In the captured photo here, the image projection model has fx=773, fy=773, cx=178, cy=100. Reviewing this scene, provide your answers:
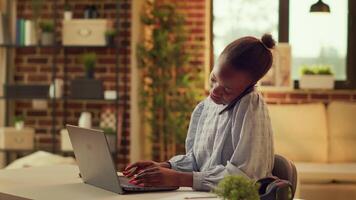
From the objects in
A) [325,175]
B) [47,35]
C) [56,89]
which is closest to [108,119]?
[56,89]

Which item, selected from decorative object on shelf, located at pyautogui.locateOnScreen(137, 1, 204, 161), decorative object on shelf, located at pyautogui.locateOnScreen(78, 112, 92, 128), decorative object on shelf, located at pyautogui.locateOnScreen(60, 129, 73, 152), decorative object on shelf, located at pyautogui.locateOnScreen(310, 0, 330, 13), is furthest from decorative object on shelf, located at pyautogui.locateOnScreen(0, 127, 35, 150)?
decorative object on shelf, located at pyautogui.locateOnScreen(310, 0, 330, 13)

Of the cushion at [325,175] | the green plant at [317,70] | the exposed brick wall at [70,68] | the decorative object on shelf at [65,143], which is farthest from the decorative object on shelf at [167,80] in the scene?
the cushion at [325,175]

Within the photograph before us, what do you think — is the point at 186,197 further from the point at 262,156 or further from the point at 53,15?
the point at 53,15

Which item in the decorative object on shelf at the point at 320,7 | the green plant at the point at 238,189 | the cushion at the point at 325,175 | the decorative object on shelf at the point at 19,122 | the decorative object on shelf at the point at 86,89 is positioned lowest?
the cushion at the point at 325,175

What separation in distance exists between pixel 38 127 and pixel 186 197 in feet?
17.3

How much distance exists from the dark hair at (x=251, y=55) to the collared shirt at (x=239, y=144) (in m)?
0.10

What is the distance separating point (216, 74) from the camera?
273 centimetres

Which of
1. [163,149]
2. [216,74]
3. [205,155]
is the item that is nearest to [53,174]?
[205,155]

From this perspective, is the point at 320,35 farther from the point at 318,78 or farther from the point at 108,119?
the point at 108,119

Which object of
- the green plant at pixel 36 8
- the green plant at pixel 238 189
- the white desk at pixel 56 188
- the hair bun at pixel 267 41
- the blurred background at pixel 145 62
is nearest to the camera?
the green plant at pixel 238 189

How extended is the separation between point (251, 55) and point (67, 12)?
492cm

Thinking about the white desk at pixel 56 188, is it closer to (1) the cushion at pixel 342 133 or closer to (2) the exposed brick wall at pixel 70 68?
(1) the cushion at pixel 342 133

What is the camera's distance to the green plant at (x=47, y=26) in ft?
24.0

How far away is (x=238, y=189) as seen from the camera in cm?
213
